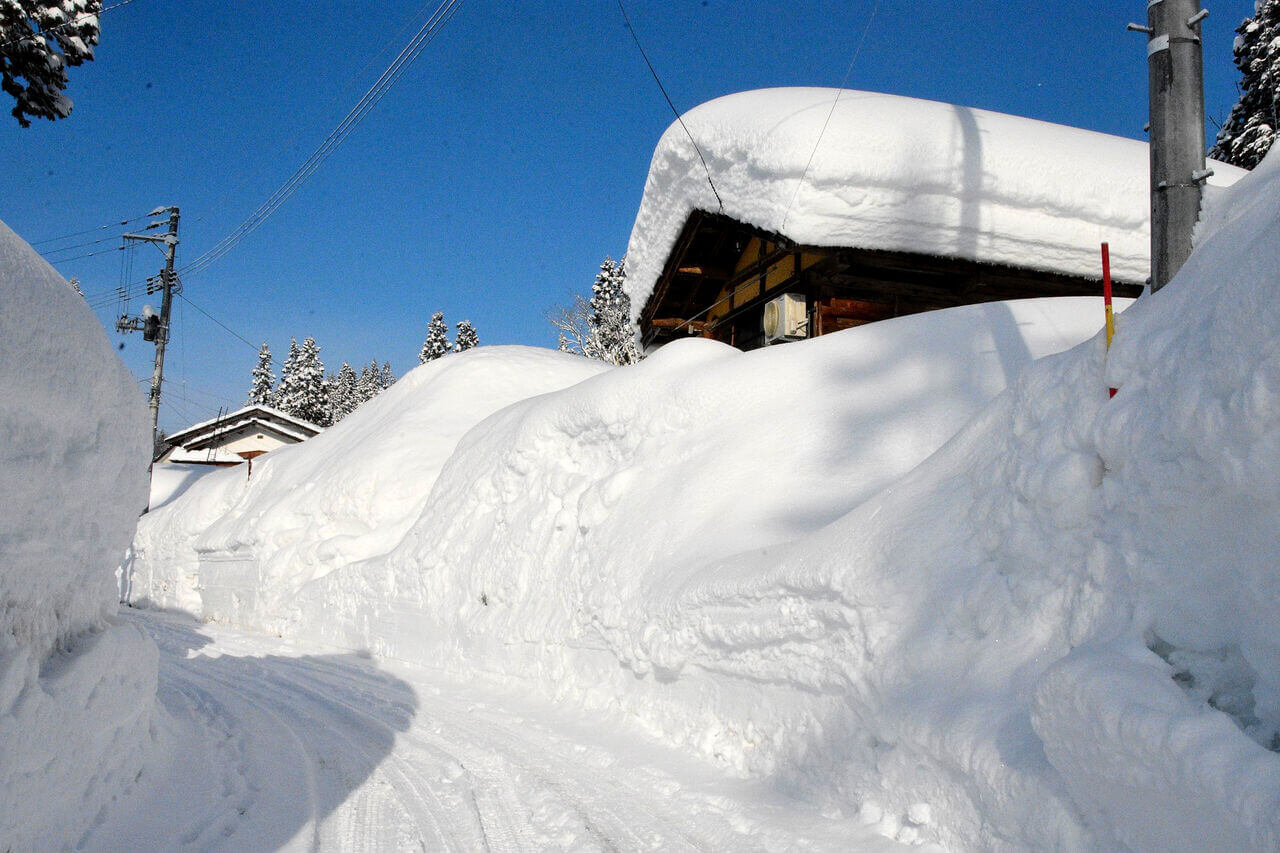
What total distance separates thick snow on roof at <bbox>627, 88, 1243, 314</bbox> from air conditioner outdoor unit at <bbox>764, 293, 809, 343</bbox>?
137 centimetres

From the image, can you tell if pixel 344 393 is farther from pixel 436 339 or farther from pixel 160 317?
pixel 160 317

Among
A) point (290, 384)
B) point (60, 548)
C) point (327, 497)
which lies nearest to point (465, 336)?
point (290, 384)

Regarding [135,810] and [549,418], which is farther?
[549,418]

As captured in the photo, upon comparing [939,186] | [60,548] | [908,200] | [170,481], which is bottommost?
[60,548]

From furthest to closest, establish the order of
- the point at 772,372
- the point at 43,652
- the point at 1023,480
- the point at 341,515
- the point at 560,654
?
1. the point at 341,515
2. the point at 772,372
3. the point at 560,654
4. the point at 1023,480
5. the point at 43,652

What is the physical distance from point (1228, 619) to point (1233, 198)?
101 inches

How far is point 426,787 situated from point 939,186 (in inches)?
413

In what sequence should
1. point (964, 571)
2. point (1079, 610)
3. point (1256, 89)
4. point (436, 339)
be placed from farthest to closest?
point (436, 339) → point (1256, 89) → point (964, 571) → point (1079, 610)

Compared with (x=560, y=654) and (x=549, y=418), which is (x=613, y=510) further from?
(x=549, y=418)

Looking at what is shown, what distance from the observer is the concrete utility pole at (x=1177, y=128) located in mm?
4395

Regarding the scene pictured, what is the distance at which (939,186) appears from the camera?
1177 centimetres

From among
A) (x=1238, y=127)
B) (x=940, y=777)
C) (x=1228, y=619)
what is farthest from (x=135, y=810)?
(x=1238, y=127)

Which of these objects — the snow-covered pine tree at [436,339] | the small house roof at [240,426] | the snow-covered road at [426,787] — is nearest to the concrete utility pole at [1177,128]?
the snow-covered road at [426,787]

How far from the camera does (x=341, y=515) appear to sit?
15.6 metres
